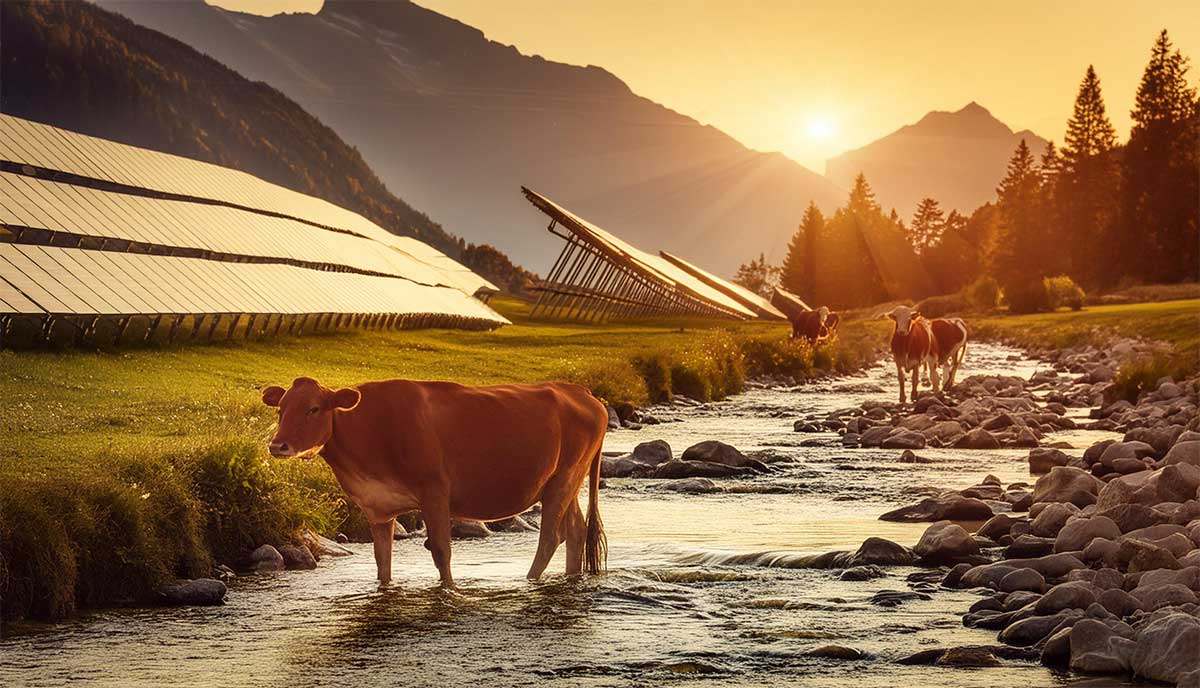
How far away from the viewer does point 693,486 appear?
2448 cm

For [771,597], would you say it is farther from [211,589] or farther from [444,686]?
[211,589]

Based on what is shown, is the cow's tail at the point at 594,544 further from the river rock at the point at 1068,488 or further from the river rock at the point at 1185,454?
the river rock at the point at 1185,454

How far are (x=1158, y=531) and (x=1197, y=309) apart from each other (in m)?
63.1

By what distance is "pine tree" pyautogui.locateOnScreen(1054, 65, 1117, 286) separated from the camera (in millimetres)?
146000

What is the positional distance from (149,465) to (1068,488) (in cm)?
1294

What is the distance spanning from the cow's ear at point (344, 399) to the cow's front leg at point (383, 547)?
163 centimetres

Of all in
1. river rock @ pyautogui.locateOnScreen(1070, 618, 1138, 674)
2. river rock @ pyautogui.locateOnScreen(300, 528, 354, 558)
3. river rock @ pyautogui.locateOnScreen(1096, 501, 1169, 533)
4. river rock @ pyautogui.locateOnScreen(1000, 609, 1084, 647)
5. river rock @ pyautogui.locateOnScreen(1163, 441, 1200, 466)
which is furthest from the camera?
A: river rock @ pyautogui.locateOnScreen(1163, 441, 1200, 466)

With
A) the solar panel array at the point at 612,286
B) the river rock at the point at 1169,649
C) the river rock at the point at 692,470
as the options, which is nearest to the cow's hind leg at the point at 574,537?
the river rock at the point at 1169,649

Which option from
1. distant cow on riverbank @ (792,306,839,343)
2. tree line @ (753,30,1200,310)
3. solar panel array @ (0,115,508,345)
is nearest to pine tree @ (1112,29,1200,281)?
tree line @ (753,30,1200,310)

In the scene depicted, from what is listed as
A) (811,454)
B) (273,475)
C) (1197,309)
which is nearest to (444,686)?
(273,475)

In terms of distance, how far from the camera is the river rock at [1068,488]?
20.4m

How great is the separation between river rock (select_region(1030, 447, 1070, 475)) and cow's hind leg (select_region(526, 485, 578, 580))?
14.5 metres

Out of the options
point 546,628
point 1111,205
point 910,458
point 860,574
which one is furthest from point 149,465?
point 1111,205

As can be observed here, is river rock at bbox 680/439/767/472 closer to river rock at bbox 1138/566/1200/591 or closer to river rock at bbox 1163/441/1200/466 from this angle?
river rock at bbox 1163/441/1200/466
